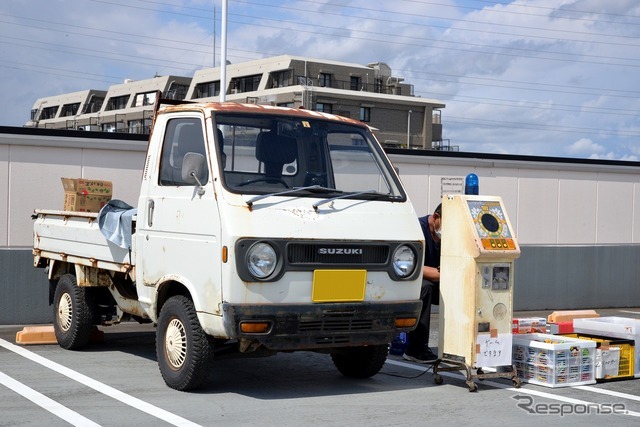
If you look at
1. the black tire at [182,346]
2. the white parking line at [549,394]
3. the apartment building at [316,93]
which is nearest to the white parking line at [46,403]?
the black tire at [182,346]

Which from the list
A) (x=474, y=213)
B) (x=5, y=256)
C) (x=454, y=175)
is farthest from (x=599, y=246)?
(x=5, y=256)

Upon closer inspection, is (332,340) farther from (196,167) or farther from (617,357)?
(617,357)

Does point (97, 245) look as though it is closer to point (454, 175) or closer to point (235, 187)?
point (235, 187)

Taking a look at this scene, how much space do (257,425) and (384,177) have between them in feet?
9.19

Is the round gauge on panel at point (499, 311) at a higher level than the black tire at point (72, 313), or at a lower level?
higher

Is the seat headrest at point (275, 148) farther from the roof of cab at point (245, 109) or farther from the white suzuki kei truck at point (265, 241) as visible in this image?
the roof of cab at point (245, 109)

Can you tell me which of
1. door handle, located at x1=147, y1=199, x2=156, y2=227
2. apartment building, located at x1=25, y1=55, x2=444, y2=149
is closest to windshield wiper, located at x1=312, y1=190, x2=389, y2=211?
door handle, located at x1=147, y1=199, x2=156, y2=227

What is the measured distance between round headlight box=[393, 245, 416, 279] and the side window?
1.92 meters

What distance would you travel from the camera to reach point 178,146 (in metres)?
8.08

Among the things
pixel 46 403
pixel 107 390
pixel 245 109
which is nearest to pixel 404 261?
pixel 245 109

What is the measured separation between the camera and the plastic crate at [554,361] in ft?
27.7

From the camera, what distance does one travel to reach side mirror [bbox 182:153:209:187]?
7.55m

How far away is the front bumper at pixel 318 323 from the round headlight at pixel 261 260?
26 centimetres

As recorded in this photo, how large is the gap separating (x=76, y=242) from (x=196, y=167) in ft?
8.63
